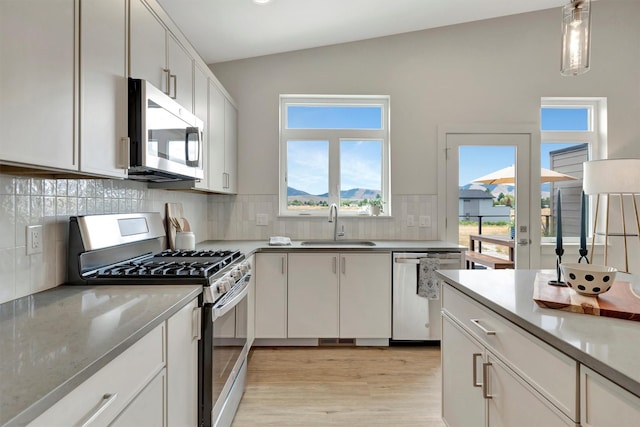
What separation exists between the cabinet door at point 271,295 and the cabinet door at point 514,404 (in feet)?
6.26

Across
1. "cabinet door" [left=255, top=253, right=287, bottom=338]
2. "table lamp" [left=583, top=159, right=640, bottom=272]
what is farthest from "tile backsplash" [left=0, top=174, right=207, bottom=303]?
"table lamp" [left=583, top=159, right=640, bottom=272]

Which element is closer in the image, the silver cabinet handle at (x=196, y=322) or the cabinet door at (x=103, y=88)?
the cabinet door at (x=103, y=88)

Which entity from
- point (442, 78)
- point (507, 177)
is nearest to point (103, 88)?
point (442, 78)

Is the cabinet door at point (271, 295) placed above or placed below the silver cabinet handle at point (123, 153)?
below

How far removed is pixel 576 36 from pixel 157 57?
1.98 metres

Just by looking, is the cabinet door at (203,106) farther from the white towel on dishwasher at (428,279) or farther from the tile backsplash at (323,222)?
the white towel on dishwasher at (428,279)

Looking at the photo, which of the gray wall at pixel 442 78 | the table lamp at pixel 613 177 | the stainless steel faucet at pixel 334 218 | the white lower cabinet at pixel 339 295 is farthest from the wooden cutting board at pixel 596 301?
the gray wall at pixel 442 78

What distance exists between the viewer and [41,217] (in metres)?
1.39

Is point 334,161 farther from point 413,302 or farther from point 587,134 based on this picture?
point 587,134

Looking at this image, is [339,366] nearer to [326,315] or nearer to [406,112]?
[326,315]

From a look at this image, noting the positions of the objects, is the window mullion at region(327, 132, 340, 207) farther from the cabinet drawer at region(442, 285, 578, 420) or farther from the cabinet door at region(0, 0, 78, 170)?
the cabinet door at region(0, 0, 78, 170)

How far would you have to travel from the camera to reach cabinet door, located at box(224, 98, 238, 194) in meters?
3.03

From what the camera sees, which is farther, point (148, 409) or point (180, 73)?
point (180, 73)

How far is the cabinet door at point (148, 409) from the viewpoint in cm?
Answer: 92
